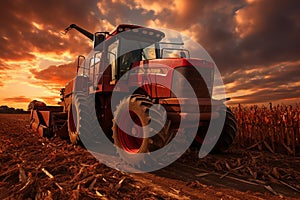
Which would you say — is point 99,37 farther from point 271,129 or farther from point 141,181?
point 271,129

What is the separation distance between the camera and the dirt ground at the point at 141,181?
3.68 meters

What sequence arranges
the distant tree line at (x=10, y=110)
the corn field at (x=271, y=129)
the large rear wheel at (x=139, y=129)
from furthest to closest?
the distant tree line at (x=10, y=110)
the corn field at (x=271, y=129)
the large rear wheel at (x=139, y=129)

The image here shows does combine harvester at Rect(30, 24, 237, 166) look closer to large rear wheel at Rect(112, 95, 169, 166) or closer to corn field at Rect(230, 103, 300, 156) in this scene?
large rear wheel at Rect(112, 95, 169, 166)

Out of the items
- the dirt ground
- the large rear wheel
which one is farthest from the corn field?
Answer: the large rear wheel

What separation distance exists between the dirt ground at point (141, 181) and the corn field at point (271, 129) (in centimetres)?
328

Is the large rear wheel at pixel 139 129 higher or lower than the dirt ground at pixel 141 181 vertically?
higher

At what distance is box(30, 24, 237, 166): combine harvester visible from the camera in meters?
5.36

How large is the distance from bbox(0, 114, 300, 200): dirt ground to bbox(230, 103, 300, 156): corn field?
3.28 meters

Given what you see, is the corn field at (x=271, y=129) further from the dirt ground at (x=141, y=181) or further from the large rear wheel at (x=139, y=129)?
the large rear wheel at (x=139, y=129)

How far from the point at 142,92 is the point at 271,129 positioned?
6029mm

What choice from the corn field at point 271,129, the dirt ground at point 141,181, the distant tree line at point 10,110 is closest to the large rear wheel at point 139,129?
the dirt ground at point 141,181

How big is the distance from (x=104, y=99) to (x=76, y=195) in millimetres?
4653

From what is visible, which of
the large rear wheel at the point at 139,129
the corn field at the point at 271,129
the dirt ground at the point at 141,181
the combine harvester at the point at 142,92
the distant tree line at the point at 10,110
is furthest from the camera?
the distant tree line at the point at 10,110

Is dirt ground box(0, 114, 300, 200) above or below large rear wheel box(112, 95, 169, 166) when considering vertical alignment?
below
